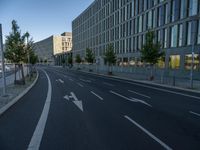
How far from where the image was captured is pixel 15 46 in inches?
757

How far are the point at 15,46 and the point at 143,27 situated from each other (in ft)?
95.1

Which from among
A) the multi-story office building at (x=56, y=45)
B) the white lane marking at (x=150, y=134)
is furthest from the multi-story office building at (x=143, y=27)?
the multi-story office building at (x=56, y=45)

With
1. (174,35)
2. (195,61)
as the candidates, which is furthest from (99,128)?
(174,35)

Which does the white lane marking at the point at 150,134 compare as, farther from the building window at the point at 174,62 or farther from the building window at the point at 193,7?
the building window at the point at 193,7

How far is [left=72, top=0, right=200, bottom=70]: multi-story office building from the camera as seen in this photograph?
27.8 meters

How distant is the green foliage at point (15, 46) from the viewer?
1924 cm

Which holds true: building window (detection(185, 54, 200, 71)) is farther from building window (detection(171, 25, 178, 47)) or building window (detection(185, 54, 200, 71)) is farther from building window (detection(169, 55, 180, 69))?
building window (detection(171, 25, 178, 47))

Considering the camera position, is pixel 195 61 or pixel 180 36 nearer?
pixel 195 61

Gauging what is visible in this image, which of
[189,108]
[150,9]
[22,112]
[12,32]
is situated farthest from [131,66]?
[22,112]

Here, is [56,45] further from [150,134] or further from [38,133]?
[150,134]

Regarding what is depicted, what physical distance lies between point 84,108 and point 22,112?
307 centimetres

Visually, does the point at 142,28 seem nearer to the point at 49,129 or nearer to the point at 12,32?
the point at 12,32

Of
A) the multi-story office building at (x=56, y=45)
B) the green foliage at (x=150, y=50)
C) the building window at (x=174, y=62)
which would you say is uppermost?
the multi-story office building at (x=56, y=45)

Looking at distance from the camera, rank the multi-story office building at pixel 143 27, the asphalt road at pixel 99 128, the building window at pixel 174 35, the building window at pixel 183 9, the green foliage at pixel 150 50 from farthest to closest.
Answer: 1. the building window at pixel 174 35
2. the building window at pixel 183 9
3. the multi-story office building at pixel 143 27
4. the green foliage at pixel 150 50
5. the asphalt road at pixel 99 128
